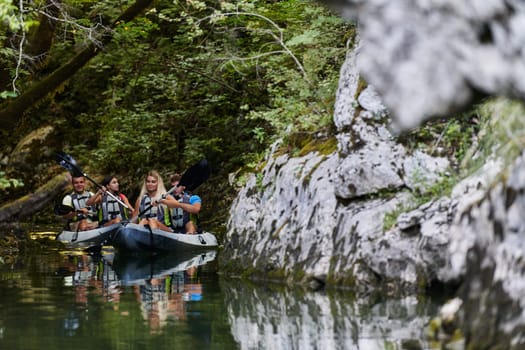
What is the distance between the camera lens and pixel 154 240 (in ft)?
46.0

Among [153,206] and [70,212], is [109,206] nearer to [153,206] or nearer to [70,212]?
[70,212]

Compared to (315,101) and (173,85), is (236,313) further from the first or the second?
(173,85)

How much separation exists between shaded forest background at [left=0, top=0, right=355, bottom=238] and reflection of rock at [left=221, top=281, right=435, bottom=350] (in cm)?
438

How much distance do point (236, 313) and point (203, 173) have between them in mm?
7353

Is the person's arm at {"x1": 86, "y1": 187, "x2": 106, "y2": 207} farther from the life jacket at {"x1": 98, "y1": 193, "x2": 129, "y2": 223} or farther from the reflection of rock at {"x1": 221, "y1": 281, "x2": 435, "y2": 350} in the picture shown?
the reflection of rock at {"x1": 221, "y1": 281, "x2": 435, "y2": 350}

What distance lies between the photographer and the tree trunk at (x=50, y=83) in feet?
45.4

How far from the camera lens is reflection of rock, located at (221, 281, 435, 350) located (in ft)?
19.1

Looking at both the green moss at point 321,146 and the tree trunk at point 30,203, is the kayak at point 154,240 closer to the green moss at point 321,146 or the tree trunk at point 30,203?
the tree trunk at point 30,203

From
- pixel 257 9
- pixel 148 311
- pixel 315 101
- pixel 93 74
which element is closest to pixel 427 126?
pixel 315 101

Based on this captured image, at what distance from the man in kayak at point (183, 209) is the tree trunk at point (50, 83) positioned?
2.68 metres

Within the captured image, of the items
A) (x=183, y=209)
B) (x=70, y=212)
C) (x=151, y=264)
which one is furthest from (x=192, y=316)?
(x=70, y=212)

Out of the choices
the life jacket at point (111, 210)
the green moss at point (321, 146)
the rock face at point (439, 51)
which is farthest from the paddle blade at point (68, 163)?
the rock face at point (439, 51)

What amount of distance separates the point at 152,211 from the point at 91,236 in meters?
1.35

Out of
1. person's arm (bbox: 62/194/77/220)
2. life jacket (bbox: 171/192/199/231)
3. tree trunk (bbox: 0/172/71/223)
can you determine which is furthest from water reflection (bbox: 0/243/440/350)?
person's arm (bbox: 62/194/77/220)
